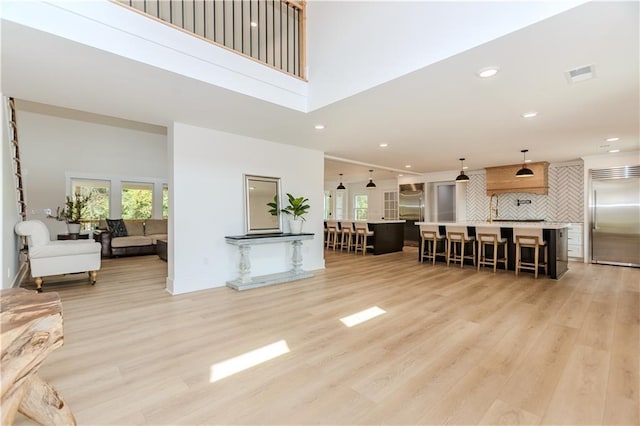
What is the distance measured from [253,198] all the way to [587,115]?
16.4 ft

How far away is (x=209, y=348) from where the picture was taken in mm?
2582

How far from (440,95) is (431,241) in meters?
4.34

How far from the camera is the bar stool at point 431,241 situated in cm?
664

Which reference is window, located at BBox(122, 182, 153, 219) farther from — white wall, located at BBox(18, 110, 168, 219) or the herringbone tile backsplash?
the herringbone tile backsplash

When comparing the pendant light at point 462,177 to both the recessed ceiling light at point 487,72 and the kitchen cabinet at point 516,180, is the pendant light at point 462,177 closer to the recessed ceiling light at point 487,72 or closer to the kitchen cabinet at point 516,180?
the kitchen cabinet at point 516,180

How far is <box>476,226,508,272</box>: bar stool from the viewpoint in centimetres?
574

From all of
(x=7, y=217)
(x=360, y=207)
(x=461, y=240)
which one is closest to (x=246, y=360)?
(x=7, y=217)

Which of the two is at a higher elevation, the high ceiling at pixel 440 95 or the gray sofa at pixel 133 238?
the high ceiling at pixel 440 95

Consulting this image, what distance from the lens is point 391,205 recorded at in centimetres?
1145

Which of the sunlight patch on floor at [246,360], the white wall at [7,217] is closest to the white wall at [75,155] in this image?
the white wall at [7,217]

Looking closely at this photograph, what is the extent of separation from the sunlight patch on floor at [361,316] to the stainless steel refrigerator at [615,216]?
21.0 feet

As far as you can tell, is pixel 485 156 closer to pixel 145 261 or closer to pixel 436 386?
pixel 436 386

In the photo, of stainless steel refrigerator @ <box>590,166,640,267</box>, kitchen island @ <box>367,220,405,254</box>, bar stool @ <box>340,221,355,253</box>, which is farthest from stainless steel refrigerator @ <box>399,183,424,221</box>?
stainless steel refrigerator @ <box>590,166,640,267</box>

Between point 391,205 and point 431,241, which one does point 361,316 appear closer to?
point 431,241
